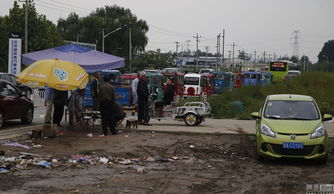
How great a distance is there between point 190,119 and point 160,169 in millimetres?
8332

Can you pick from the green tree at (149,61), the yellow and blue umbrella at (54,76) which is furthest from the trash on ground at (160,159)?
the green tree at (149,61)

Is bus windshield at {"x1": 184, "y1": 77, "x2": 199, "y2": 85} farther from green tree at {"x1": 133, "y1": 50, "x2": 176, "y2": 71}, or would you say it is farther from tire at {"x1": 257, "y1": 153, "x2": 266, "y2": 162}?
green tree at {"x1": 133, "y1": 50, "x2": 176, "y2": 71}

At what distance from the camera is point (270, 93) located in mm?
30578

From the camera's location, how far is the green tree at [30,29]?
56188 millimetres

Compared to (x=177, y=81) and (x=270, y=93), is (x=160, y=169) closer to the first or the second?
(x=270, y=93)

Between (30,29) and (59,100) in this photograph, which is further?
(30,29)

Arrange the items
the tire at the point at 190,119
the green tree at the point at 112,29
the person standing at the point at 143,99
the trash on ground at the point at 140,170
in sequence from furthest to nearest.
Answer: the green tree at the point at 112,29 → the tire at the point at 190,119 → the person standing at the point at 143,99 → the trash on ground at the point at 140,170

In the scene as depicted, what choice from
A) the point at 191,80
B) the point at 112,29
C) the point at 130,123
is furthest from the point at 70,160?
the point at 112,29

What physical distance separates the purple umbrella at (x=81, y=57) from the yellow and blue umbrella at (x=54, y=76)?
63.3 inches

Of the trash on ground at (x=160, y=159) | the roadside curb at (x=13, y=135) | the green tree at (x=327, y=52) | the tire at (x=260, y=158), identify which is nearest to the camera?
the trash on ground at (x=160, y=159)

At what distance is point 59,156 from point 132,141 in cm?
305

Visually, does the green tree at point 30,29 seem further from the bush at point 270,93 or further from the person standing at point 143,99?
the person standing at point 143,99

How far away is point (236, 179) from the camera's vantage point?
9.62 metres

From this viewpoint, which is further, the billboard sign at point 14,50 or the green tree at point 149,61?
the green tree at point 149,61
